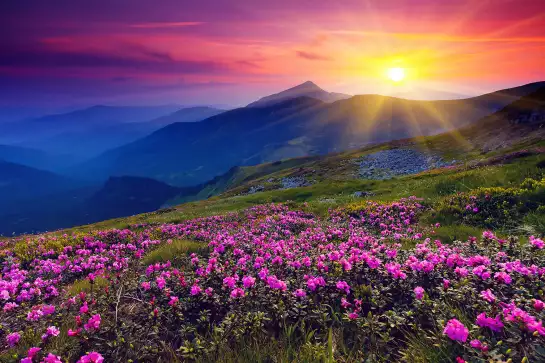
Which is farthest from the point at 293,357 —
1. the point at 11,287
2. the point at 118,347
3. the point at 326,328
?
the point at 11,287

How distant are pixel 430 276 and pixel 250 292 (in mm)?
3380

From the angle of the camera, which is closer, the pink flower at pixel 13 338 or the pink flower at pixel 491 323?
the pink flower at pixel 491 323

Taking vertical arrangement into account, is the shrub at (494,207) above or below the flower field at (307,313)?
below

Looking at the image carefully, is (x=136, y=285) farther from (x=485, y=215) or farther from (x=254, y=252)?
(x=485, y=215)

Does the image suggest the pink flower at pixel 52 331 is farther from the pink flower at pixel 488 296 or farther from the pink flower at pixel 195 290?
the pink flower at pixel 488 296

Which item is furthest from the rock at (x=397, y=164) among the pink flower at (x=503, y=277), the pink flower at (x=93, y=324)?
the pink flower at (x=93, y=324)

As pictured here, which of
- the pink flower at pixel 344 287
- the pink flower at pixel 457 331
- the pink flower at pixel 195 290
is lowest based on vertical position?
the pink flower at pixel 344 287

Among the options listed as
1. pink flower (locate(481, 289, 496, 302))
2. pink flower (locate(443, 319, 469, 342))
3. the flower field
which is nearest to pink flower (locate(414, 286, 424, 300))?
the flower field

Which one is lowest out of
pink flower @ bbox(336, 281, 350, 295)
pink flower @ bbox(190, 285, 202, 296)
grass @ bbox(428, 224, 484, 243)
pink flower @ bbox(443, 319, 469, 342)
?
grass @ bbox(428, 224, 484, 243)

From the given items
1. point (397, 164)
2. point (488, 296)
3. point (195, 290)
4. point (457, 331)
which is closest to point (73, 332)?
point (195, 290)

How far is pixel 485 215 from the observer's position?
11.7m

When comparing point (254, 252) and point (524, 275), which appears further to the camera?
point (254, 252)

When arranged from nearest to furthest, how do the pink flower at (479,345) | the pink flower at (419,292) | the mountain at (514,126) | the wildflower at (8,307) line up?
the pink flower at (479,345) → the pink flower at (419,292) → the wildflower at (8,307) → the mountain at (514,126)

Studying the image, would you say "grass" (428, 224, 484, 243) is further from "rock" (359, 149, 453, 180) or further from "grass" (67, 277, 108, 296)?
"rock" (359, 149, 453, 180)
